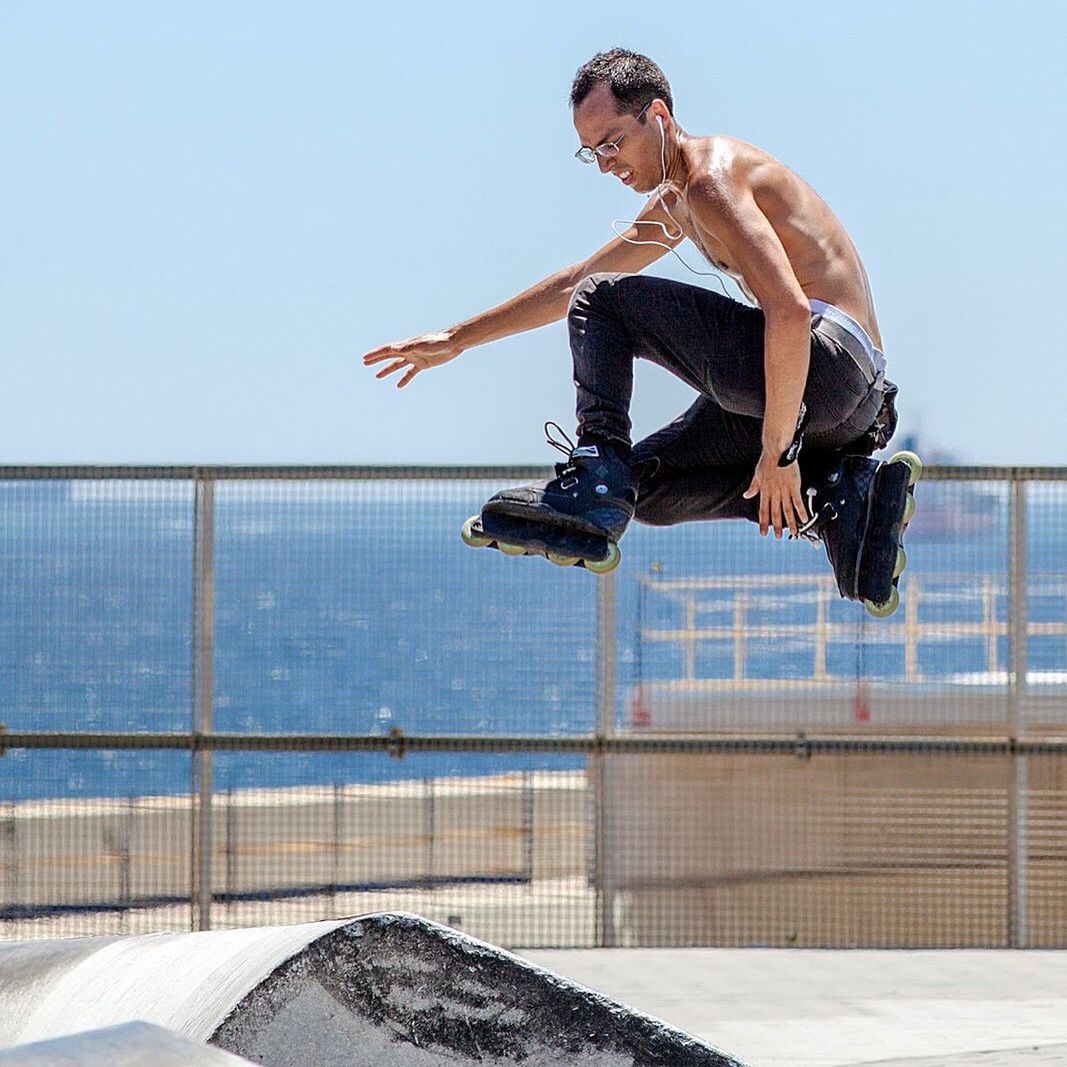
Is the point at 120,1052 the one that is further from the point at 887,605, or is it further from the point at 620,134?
the point at 887,605

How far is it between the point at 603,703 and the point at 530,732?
1.48 feet

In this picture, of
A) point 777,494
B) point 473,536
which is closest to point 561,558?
point 473,536

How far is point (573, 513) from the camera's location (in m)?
4.16

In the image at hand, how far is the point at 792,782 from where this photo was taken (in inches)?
399

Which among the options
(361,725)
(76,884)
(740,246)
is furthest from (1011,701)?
(740,246)

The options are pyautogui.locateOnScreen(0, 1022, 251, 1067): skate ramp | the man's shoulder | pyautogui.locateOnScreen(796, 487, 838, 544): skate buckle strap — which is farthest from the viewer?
pyautogui.locateOnScreen(796, 487, 838, 544): skate buckle strap

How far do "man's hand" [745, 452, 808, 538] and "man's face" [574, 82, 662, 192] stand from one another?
28.6 inches

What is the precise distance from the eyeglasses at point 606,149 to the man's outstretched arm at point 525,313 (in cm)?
39

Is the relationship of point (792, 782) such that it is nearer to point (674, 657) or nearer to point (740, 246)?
point (674, 657)

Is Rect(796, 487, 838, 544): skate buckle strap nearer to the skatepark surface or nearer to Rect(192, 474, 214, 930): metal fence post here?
the skatepark surface

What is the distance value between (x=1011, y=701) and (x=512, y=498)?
6644 mm

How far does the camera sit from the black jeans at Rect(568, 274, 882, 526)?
4094mm

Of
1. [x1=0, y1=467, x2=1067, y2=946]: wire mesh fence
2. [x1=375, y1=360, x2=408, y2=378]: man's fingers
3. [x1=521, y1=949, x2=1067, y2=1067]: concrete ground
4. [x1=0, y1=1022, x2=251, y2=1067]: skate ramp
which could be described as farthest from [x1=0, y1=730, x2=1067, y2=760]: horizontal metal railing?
[x1=0, y1=1022, x2=251, y2=1067]: skate ramp

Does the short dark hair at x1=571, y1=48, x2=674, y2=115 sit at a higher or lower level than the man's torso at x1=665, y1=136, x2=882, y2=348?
higher
